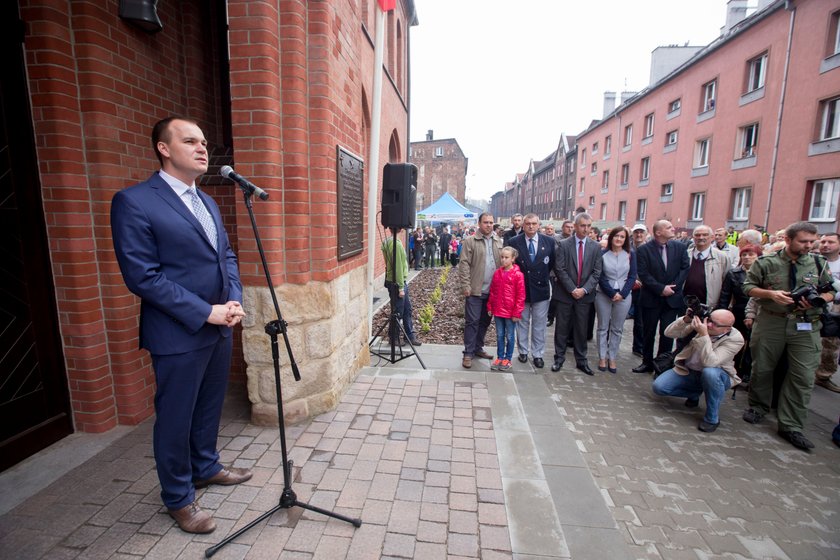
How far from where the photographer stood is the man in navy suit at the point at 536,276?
5.38 meters

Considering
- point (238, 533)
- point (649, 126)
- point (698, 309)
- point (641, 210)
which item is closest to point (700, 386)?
point (698, 309)

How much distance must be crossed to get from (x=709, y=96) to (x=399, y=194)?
812 inches

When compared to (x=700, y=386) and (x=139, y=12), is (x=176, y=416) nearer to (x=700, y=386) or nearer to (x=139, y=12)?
(x=139, y=12)

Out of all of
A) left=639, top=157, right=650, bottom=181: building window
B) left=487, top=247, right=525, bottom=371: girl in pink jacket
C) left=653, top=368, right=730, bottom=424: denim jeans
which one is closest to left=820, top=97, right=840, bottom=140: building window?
left=639, top=157, right=650, bottom=181: building window

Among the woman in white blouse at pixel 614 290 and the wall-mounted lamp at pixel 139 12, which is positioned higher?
the wall-mounted lamp at pixel 139 12

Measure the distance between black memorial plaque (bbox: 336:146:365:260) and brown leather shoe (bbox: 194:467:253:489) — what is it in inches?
75.5

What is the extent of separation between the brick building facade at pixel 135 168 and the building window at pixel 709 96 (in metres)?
20.8

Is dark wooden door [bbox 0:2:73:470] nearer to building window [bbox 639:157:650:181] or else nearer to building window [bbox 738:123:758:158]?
building window [bbox 738:123:758:158]

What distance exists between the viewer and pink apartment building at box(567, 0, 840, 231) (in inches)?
496

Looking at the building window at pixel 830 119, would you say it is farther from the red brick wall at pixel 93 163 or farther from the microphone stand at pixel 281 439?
the red brick wall at pixel 93 163

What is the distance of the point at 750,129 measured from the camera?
15.9m

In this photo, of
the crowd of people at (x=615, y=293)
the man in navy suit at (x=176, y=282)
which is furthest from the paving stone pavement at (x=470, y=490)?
the crowd of people at (x=615, y=293)

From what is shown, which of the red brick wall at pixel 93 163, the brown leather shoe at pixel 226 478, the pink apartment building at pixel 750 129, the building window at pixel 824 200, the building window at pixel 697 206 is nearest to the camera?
the brown leather shoe at pixel 226 478

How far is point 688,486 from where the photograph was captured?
301 centimetres
